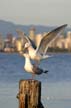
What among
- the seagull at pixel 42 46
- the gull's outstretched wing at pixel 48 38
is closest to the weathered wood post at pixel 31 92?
the seagull at pixel 42 46

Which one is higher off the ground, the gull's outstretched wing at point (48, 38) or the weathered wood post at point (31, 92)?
the gull's outstretched wing at point (48, 38)

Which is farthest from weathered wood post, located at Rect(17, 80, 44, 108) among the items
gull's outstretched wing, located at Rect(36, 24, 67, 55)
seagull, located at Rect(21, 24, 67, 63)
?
gull's outstretched wing, located at Rect(36, 24, 67, 55)

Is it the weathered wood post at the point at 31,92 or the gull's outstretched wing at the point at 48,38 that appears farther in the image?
the gull's outstretched wing at the point at 48,38

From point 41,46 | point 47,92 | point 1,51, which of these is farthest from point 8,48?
point 41,46

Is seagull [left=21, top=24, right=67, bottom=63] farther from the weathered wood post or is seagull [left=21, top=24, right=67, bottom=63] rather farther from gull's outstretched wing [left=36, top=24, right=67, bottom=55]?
the weathered wood post

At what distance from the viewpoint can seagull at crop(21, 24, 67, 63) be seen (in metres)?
10.7

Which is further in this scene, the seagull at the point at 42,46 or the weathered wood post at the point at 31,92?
the seagull at the point at 42,46

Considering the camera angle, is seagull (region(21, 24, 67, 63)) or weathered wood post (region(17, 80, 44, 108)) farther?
seagull (region(21, 24, 67, 63))

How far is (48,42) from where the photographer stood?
10.9 m

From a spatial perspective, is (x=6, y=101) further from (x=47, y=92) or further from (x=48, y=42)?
(x=48, y=42)

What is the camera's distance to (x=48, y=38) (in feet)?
35.6

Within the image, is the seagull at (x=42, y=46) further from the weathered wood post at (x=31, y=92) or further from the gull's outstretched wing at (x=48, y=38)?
the weathered wood post at (x=31, y=92)

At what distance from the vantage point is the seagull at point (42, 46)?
10.7 meters

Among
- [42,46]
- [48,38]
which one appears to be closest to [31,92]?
[48,38]
